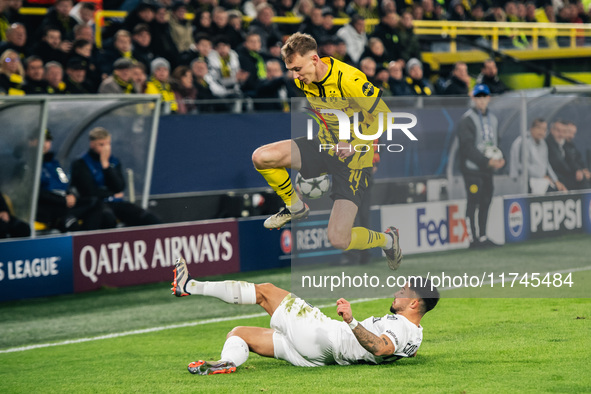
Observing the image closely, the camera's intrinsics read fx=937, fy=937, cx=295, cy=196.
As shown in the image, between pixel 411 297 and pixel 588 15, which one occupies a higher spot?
pixel 588 15

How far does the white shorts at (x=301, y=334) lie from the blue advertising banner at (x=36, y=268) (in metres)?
4.43

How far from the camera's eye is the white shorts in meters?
6.04

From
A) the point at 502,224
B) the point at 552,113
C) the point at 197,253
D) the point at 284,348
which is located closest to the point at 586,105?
the point at 552,113

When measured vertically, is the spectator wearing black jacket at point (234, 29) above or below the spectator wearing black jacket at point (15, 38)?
above

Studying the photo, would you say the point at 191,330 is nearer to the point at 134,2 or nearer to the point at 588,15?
the point at 134,2

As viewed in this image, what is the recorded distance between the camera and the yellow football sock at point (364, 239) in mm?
7699

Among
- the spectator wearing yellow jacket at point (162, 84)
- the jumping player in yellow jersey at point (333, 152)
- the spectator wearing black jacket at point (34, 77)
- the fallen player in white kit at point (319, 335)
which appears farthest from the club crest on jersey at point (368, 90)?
the spectator wearing yellow jacket at point (162, 84)

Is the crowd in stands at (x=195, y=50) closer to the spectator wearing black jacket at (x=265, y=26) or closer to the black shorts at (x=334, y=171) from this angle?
the spectator wearing black jacket at (x=265, y=26)

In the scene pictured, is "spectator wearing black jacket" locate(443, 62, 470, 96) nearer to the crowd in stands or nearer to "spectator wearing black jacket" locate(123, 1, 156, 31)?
the crowd in stands

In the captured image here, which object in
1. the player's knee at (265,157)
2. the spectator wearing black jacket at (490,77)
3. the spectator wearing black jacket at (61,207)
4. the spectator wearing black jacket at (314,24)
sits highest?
the spectator wearing black jacket at (314,24)

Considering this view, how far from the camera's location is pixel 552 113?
1208 centimetres

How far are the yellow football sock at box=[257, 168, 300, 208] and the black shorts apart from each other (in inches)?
6.2

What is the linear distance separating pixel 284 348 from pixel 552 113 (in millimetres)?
7066

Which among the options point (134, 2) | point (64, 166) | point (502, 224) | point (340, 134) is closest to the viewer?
point (340, 134)
